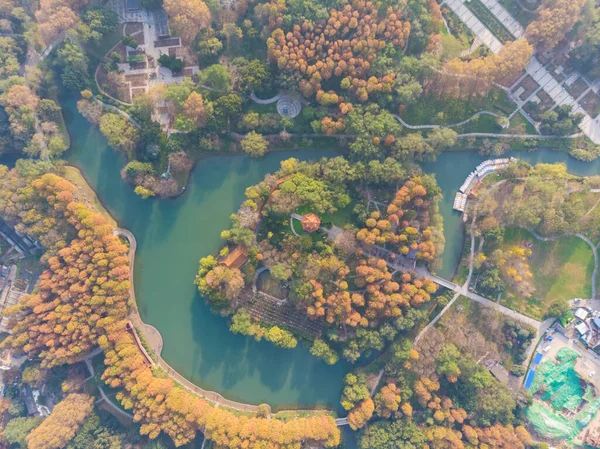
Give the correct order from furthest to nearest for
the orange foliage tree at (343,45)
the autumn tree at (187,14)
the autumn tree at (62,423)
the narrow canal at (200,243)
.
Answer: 1. the narrow canal at (200,243)
2. the autumn tree at (187,14)
3. the orange foliage tree at (343,45)
4. the autumn tree at (62,423)

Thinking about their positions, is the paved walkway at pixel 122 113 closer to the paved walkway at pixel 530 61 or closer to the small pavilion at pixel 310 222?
the small pavilion at pixel 310 222

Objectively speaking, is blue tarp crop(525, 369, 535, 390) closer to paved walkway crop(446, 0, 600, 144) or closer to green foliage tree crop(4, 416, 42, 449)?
paved walkway crop(446, 0, 600, 144)

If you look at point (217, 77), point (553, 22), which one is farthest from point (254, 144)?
point (553, 22)

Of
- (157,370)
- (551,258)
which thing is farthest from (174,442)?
(551,258)

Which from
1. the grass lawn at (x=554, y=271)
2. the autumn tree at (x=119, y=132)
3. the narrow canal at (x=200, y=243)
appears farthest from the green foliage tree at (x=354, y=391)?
the autumn tree at (x=119, y=132)

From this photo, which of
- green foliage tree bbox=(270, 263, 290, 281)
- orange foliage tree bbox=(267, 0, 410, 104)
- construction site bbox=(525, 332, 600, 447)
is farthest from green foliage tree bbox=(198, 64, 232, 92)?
construction site bbox=(525, 332, 600, 447)

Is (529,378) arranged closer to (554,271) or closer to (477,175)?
(554,271)
